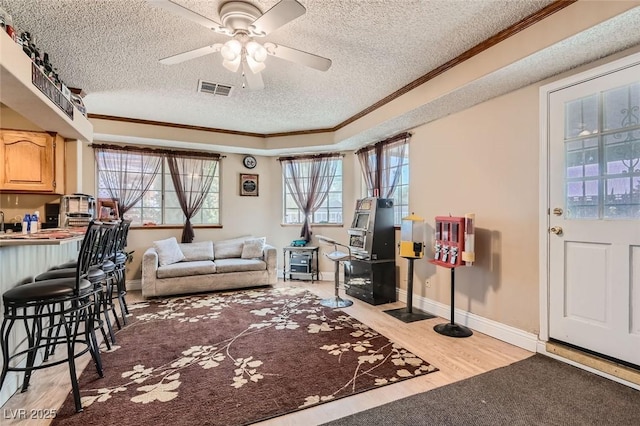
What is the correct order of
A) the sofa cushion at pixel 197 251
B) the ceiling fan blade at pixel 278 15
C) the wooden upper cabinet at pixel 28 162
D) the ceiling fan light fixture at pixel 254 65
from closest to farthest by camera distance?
the ceiling fan blade at pixel 278 15 → the ceiling fan light fixture at pixel 254 65 → the wooden upper cabinet at pixel 28 162 → the sofa cushion at pixel 197 251

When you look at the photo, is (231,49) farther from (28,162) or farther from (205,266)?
(205,266)

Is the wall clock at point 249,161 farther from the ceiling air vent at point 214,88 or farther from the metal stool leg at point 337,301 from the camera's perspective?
the metal stool leg at point 337,301

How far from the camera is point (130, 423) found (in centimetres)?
182

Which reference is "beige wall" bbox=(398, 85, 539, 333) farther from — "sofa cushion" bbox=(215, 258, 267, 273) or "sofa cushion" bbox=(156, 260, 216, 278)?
"sofa cushion" bbox=(156, 260, 216, 278)

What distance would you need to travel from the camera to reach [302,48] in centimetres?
282

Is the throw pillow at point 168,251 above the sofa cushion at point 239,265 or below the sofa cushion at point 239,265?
above

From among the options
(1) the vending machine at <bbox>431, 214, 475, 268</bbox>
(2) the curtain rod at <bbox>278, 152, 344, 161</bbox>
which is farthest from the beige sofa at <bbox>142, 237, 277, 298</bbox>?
(1) the vending machine at <bbox>431, 214, 475, 268</bbox>

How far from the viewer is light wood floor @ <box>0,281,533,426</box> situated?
194 centimetres

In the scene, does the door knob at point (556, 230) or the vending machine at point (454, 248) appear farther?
the vending machine at point (454, 248)

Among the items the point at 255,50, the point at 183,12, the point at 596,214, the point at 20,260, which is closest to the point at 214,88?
the point at 255,50

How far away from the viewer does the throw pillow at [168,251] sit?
4.73 meters

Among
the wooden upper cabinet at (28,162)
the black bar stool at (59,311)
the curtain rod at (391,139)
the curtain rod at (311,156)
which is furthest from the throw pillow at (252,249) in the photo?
the black bar stool at (59,311)

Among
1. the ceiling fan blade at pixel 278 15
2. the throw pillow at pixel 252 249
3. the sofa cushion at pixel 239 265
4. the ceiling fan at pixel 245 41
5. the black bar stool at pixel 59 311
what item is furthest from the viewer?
the throw pillow at pixel 252 249

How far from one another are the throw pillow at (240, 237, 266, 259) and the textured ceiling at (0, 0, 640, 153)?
88.9 inches
